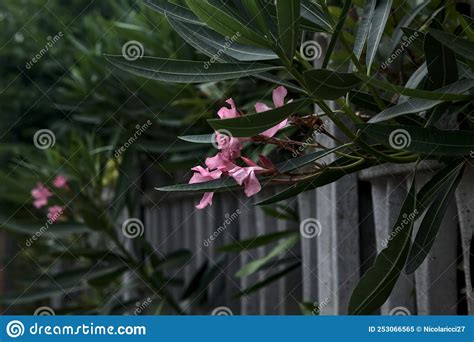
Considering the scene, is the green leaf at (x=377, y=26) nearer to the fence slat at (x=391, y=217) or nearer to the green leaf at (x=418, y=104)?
the green leaf at (x=418, y=104)

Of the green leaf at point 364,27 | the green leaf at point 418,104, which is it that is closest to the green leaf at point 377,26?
the green leaf at point 364,27

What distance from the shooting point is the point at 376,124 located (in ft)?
3.98

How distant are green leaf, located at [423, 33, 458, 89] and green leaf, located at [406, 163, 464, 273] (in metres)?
0.14

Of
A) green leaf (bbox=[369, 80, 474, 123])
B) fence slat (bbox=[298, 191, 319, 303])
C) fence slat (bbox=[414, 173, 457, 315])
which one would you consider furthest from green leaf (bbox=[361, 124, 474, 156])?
fence slat (bbox=[298, 191, 319, 303])

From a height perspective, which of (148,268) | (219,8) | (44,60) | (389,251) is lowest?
(389,251)

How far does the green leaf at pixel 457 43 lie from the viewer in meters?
1.17

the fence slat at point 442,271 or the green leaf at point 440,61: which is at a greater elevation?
the green leaf at point 440,61

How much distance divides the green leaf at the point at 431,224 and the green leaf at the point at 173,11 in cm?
45

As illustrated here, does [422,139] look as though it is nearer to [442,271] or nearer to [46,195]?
[442,271]

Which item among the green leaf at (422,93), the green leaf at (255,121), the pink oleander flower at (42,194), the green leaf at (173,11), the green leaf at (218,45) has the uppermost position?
the pink oleander flower at (42,194)
